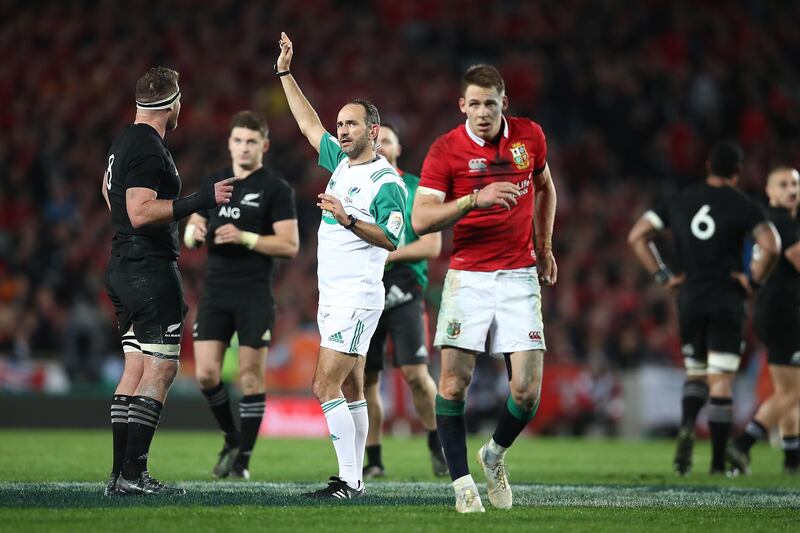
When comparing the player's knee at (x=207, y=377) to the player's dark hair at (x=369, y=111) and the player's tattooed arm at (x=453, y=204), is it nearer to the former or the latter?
the player's dark hair at (x=369, y=111)

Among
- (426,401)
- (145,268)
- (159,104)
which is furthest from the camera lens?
(426,401)

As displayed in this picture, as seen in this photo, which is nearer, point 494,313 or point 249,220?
point 494,313

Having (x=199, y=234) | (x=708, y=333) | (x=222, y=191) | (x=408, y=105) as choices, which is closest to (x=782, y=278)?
(x=708, y=333)

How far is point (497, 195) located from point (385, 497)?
228 cm

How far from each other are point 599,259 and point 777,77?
22.6 feet

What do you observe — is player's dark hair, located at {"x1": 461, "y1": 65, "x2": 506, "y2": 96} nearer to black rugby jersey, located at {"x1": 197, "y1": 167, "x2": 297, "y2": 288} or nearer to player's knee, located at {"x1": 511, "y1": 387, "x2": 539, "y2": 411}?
player's knee, located at {"x1": 511, "y1": 387, "x2": 539, "y2": 411}

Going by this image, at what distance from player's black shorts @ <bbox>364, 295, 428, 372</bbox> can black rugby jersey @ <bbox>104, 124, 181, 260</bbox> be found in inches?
107

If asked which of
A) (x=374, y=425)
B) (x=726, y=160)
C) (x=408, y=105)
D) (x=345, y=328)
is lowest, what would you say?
(x=374, y=425)

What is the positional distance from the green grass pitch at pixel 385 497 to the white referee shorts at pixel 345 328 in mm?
999

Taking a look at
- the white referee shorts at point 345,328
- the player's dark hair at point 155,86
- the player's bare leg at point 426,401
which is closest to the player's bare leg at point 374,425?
the player's bare leg at point 426,401

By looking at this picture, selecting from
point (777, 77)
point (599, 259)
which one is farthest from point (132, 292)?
point (777, 77)

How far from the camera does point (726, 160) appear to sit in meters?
11.1

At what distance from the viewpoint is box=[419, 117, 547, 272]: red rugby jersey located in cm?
741

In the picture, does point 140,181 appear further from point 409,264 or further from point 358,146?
point 409,264
